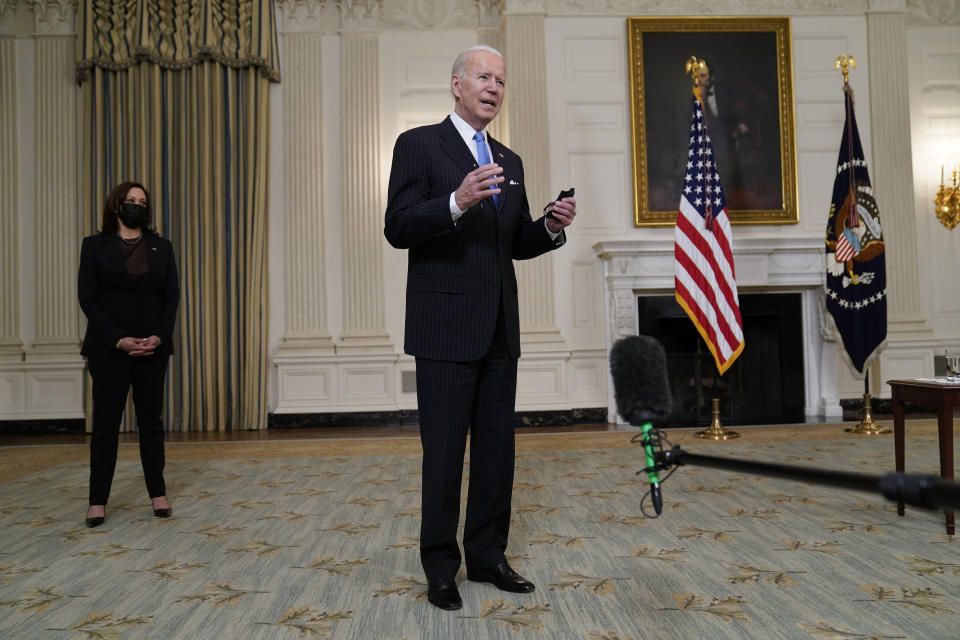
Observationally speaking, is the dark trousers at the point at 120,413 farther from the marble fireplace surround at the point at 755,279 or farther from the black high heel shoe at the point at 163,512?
the marble fireplace surround at the point at 755,279

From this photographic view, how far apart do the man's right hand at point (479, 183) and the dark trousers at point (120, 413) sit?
2.15 metres

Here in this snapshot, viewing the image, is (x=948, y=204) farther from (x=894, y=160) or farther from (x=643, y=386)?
(x=643, y=386)

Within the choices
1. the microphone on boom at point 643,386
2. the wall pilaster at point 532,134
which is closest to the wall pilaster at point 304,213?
the wall pilaster at point 532,134

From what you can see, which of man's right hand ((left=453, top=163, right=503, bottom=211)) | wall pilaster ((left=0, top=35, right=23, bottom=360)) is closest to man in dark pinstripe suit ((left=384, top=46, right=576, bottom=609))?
man's right hand ((left=453, top=163, right=503, bottom=211))

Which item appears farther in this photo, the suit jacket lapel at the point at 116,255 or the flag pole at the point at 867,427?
the flag pole at the point at 867,427

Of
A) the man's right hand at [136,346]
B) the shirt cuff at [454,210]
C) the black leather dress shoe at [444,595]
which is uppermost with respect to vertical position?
the shirt cuff at [454,210]

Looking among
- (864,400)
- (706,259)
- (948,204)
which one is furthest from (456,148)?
(948,204)

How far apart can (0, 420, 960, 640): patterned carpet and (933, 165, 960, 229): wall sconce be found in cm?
384

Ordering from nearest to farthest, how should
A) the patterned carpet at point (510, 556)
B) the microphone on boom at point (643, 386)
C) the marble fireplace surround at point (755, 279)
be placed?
the microphone on boom at point (643, 386) < the patterned carpet at point (510, 556) < the marble fireplace surround at point (755, 279)

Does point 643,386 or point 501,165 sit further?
point 501,165

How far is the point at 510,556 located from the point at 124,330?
2.08 m

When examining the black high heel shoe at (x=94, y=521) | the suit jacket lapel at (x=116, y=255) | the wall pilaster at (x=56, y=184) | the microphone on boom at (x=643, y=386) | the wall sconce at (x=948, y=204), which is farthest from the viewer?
the wall sconce at (x=948, y=204)

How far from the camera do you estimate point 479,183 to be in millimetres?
1913

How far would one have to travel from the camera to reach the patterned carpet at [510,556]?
202cm
